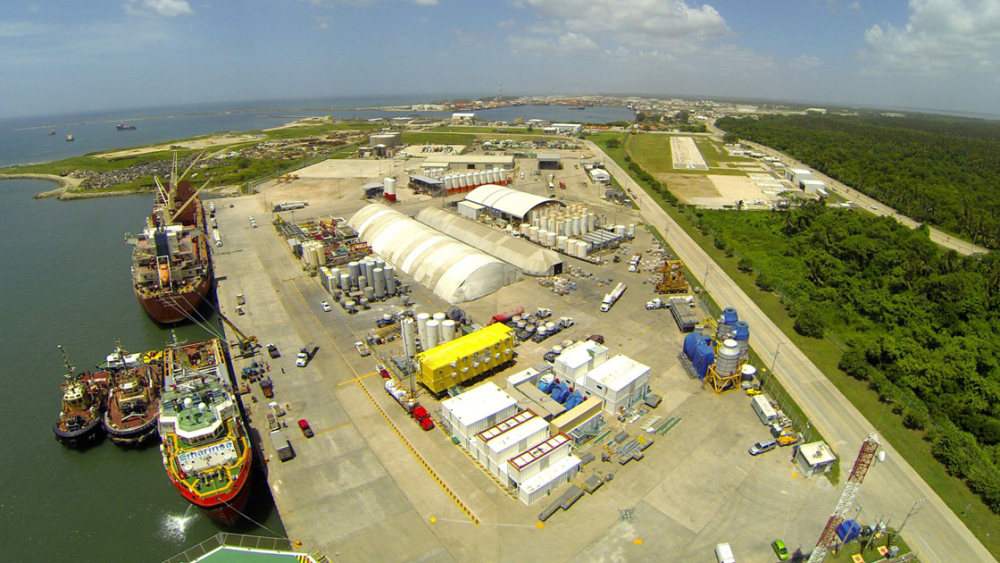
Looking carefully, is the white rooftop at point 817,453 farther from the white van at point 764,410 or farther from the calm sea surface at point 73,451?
the calm sea surface at point 73,451

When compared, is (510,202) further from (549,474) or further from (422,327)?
(549,474)

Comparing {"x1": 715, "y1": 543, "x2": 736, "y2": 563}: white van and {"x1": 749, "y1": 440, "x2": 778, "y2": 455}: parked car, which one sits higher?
{"x1": 749, "y1": 440, "x2": 778, "y2": 455}: parked car

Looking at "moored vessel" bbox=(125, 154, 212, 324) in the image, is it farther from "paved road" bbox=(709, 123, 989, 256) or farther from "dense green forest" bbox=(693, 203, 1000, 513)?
"paved road" bbox=(709, 123, 989, 256)

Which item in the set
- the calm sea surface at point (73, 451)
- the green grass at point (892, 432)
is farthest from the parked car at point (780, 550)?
the calm sea surface at point (73, 451)

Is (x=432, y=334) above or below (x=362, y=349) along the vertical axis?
above

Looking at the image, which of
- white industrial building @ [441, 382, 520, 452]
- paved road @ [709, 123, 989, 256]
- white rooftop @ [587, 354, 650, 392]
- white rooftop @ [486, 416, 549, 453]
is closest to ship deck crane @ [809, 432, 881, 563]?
white rooftop @ [587, 354, 650, 392]

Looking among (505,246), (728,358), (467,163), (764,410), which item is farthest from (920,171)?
(764,410)

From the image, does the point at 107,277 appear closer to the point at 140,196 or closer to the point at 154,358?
the point at 154,358
